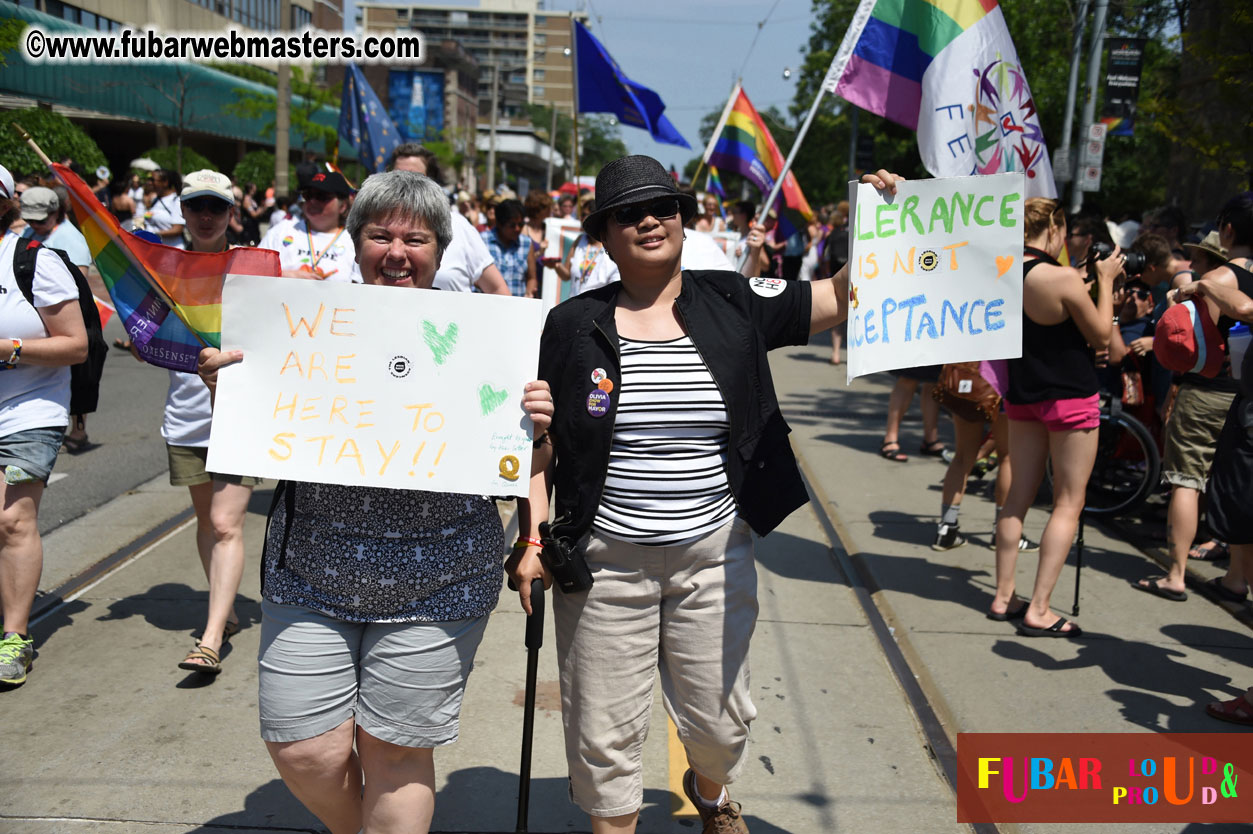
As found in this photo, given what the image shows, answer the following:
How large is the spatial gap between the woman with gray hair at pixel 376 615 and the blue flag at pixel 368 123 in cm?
725

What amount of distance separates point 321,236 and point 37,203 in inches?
50.6

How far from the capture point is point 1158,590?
5879 millimetres

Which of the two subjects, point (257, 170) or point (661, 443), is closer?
point (661, 443)

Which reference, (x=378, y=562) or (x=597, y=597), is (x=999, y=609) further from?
(x=378, y=562)

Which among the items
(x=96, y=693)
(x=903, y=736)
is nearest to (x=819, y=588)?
(x=903, y=736)

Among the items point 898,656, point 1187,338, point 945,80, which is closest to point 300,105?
point 945,80

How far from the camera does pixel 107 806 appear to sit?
3.45 m

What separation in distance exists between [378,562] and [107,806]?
5.13ft

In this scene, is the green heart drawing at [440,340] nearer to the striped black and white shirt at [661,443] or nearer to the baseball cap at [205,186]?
the striped black and white shirt at [661,443]

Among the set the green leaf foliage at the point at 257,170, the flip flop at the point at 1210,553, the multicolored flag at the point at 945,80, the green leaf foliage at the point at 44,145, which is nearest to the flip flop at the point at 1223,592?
the flip flop at the point at 1210,553

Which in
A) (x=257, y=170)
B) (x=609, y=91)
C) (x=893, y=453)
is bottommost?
(x=893, y=453)

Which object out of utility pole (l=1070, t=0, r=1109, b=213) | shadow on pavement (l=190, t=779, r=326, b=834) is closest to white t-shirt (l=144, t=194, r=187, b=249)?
shadow on pavement (l=190, t=779, r=326, b=834)

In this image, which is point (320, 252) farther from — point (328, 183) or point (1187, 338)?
point (1187, 338)

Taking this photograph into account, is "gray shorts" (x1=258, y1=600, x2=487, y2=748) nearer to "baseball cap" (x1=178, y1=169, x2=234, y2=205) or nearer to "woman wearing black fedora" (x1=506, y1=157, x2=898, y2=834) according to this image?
"woman wearing black fedora" (x1=506, y1=157, x2=898, y2=834)
